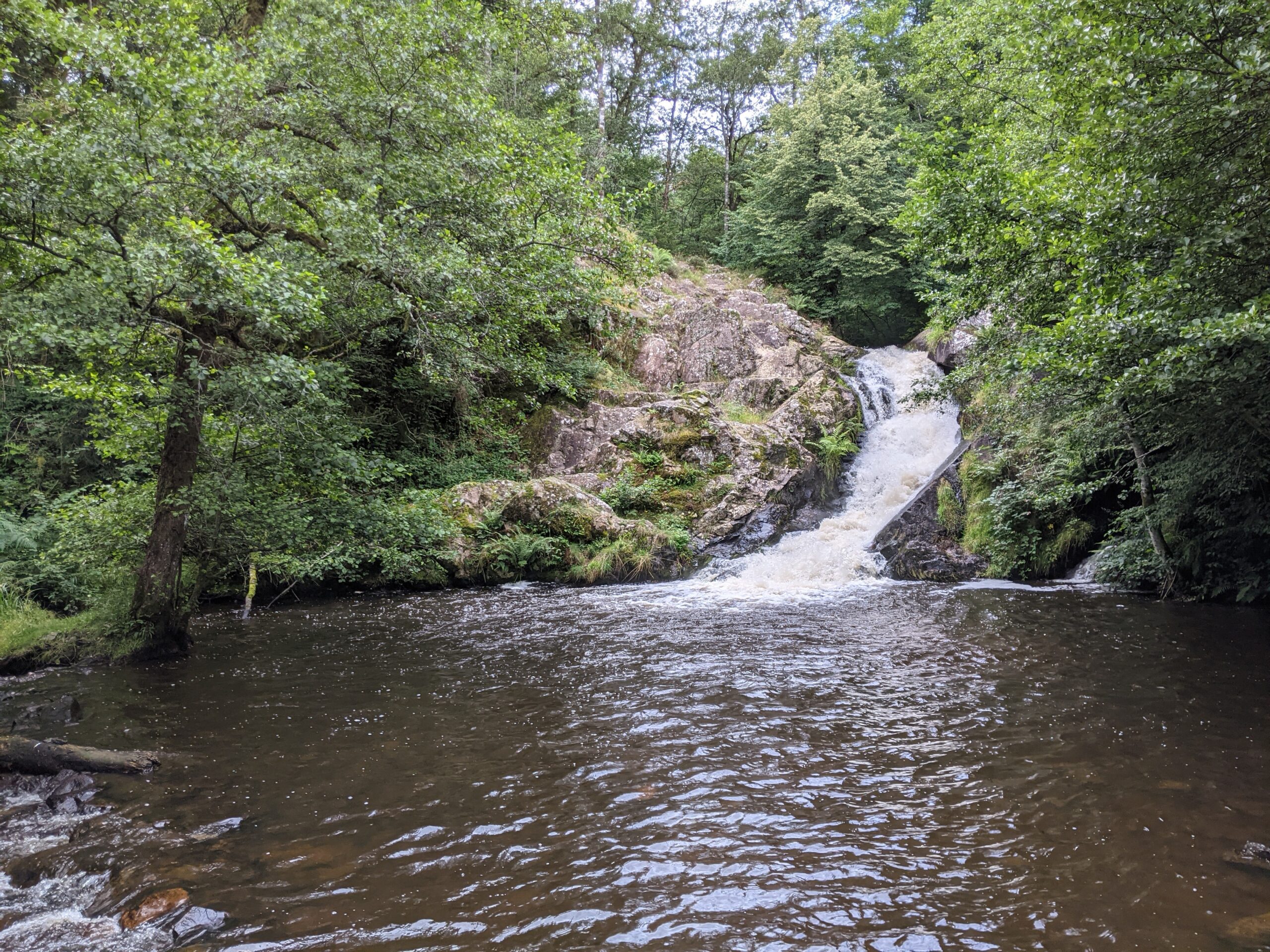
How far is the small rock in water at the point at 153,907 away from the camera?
127 inches

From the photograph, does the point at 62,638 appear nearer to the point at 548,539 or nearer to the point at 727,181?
Answer: the point at 548,539

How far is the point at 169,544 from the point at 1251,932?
951cm

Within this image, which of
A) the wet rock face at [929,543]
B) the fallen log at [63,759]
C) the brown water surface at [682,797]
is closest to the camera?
the brown water surface at [682,797]

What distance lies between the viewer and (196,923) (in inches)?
127

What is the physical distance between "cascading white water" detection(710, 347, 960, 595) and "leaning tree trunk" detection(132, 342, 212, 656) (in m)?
8.26

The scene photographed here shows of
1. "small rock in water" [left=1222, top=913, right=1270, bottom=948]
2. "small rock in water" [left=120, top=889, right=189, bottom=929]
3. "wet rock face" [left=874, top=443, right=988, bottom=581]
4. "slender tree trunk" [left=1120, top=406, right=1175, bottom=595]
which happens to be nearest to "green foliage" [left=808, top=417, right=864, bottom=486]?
"wet rock face" [left=874, top=443, right=988, bottom=581]

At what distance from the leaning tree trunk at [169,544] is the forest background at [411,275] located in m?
0.03

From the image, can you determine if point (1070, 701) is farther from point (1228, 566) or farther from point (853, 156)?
point (853, 156)

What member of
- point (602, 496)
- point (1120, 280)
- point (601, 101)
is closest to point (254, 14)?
point (602, 496)

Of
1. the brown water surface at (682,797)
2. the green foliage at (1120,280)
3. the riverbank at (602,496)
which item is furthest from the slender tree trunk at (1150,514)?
the riverbank at (602,496)

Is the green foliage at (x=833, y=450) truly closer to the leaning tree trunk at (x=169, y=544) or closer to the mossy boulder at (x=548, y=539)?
the mossy boulder at (x=548, y=539)

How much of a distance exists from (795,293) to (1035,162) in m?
15.8

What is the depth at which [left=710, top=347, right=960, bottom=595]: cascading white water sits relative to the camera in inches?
518

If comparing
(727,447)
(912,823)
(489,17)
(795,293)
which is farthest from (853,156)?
(912,823)
